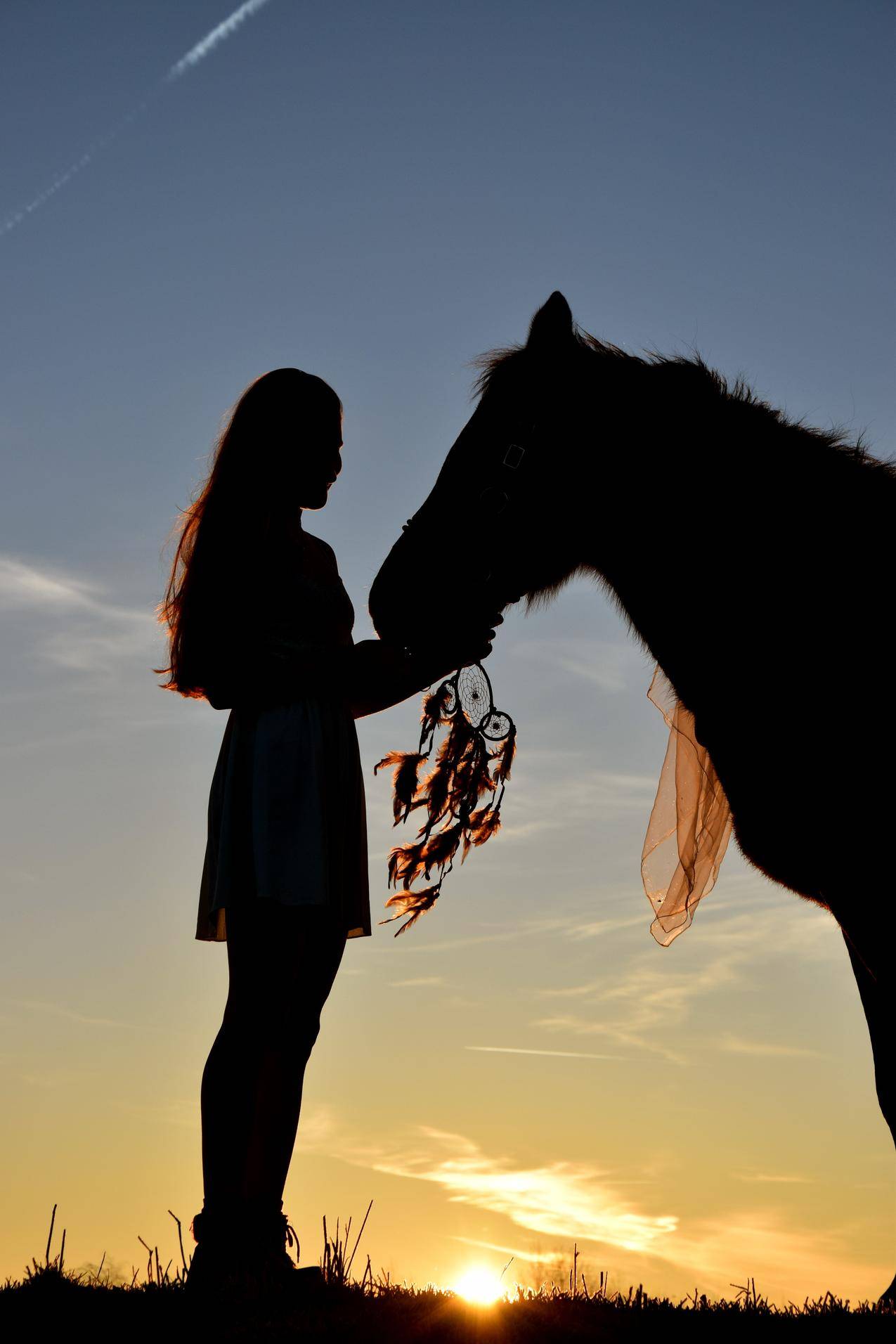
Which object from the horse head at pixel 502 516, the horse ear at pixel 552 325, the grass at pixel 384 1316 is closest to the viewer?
the grass at pixel 384 1316

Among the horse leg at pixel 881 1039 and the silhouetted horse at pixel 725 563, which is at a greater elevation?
the silhouetted horse at pixel 725 563

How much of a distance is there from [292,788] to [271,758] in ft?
0.31

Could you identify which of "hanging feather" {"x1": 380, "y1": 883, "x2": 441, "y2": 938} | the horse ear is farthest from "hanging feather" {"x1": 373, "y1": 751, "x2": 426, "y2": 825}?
the horse ear

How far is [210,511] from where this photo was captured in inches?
119

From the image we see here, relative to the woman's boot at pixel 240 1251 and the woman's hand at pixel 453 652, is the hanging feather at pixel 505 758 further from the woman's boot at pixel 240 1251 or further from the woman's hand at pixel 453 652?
the woman's boot at pixel 240 1251

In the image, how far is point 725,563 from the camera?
10.0ft

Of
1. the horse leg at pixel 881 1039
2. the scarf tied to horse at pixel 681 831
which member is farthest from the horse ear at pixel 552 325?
the horse leg at pixel 881 1039

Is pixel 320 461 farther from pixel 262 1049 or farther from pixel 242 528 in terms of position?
pixel 262 1049

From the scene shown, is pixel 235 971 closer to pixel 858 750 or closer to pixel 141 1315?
pixel 141 1315

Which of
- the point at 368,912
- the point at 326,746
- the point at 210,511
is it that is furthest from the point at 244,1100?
the point at 210,511

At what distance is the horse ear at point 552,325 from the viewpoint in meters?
3.38

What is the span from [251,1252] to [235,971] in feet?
2.17

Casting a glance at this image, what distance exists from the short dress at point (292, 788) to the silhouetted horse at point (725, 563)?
372 mm

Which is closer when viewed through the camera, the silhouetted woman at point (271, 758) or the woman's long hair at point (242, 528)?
the silhouetted woman at point (271, 758)
